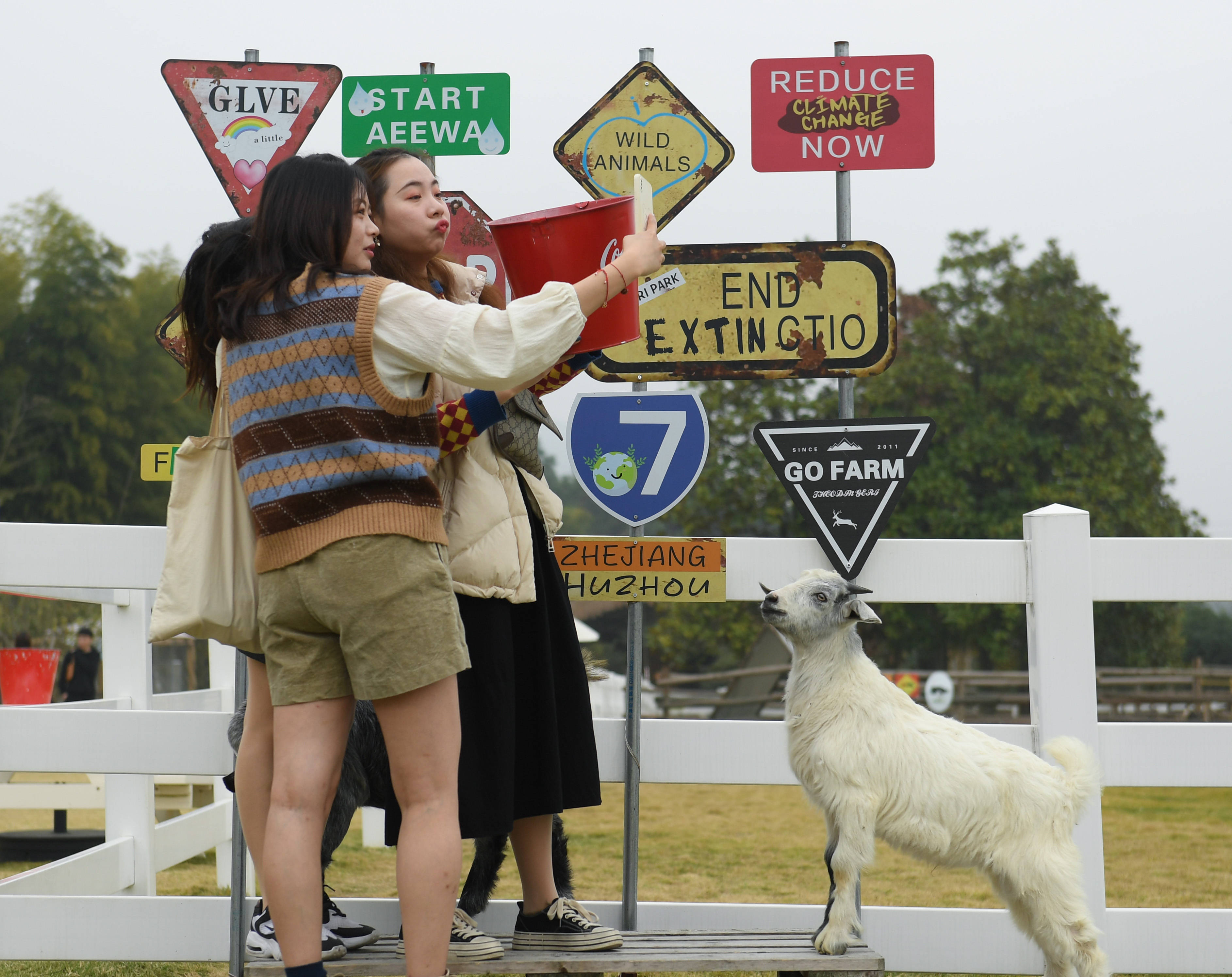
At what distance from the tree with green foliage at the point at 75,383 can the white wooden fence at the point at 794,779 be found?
30.5m

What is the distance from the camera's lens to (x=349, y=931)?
120 inches

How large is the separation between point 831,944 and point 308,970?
54.0 inches

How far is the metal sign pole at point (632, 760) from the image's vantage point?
3.52 meters

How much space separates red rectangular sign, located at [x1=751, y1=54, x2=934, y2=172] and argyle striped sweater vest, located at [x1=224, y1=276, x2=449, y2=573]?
202 cm

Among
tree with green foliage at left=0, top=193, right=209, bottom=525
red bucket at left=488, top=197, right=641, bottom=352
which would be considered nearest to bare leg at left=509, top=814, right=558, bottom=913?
red bucket at left=488, top=197, right=641, bottom=352

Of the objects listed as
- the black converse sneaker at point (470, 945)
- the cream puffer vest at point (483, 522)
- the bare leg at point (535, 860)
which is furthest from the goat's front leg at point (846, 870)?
the cream puffer vest at point (483, 522)

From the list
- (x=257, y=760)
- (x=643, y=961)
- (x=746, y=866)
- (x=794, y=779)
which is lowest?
(x=746, y=866)

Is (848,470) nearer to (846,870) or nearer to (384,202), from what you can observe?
(846,870)

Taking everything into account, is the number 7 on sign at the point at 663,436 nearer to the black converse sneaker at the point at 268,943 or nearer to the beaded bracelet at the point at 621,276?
the beaded bracelet at the point at 621,276

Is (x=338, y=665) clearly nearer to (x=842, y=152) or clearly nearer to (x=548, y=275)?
(x=548, y=275)

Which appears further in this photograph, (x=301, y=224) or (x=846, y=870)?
(x=846, y=870)

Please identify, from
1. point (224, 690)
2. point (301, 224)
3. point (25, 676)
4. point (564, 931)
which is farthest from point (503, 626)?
point (25, 676)

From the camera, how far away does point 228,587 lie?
7.76 ft

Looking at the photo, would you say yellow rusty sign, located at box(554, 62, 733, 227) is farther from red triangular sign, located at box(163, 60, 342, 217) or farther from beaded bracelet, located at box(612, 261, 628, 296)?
beaded bracelet, located at box(612, 261, 628, 296)
